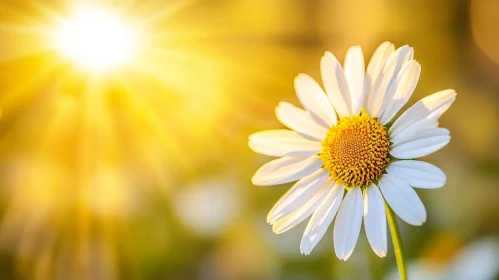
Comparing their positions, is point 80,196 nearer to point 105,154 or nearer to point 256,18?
point 105,154

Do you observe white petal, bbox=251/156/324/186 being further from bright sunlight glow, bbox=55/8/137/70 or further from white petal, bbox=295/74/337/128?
bright sunlight glow, bbox=55/8/137/70

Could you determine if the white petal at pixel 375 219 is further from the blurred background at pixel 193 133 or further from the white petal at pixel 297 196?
the blurred background at pixel 193 133

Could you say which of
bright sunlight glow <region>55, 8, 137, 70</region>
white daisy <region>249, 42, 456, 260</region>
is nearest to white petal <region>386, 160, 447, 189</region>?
white daisy <region>249, 42, 456, 260</region>

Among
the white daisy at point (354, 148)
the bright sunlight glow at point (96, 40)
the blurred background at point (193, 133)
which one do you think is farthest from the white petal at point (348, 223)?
the bright sunlight glow at point (96, 40)

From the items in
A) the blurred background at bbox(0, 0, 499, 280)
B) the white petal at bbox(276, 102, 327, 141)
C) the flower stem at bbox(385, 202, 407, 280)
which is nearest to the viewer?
the flower stem at bbox(385, 202, 407, 280)

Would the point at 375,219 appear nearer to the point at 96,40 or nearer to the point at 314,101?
the point at 314,101

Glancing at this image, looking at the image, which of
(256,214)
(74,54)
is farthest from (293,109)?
(74,54)
